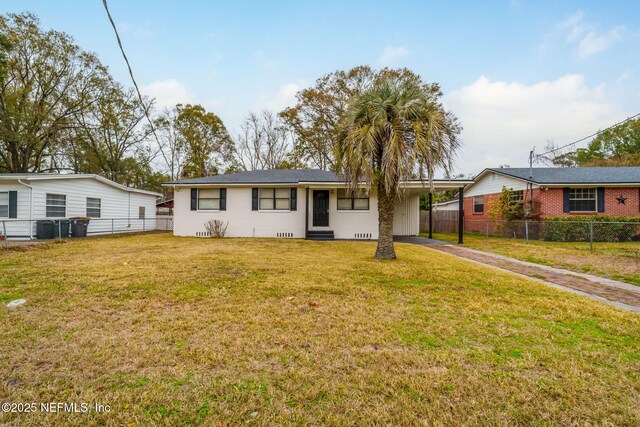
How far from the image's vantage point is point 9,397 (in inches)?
79.9

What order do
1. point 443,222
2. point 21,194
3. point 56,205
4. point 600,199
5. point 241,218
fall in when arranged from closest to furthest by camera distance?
point 21,194 → point 56,205 → point 241,218 → point 600,199 → point 443,222

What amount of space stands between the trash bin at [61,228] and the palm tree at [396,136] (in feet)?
46.3

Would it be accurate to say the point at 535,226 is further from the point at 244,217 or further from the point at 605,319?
the point at 244,217

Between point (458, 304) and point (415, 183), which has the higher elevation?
point (415, 183)

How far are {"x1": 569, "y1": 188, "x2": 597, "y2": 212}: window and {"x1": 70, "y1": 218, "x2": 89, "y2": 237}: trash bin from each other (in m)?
25.4

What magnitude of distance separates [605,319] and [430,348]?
272 cm

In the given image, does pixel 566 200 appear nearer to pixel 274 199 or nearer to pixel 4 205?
pixel 274 199

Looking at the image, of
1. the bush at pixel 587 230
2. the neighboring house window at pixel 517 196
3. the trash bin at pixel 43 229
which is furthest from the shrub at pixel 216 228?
the neighboring house window at pixel 517 196

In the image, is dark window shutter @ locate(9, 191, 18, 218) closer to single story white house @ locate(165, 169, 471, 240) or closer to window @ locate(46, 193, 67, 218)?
window @ locate(46, 193, 67, 218)

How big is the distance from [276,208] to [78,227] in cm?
975

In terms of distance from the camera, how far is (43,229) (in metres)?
13.1

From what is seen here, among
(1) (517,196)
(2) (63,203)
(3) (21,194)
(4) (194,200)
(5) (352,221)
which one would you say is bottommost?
(5) (352,221)

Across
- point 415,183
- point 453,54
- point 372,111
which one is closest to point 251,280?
point 372,111

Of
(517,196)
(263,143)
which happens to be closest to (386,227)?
(517,196)
